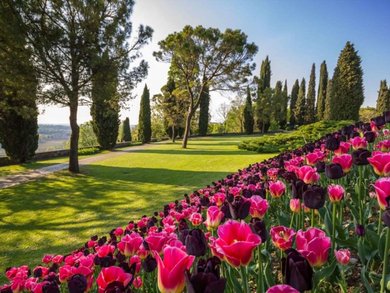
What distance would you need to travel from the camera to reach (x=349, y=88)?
24.5 metres

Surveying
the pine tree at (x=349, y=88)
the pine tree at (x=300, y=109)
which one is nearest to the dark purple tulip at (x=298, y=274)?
the pine tree at (x=349, y=88)

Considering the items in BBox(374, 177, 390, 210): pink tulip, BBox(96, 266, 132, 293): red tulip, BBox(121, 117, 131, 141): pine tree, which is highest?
BBox(121, 117, 131, 141): pine tree

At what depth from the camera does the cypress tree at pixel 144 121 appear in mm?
33281

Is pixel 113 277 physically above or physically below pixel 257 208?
below

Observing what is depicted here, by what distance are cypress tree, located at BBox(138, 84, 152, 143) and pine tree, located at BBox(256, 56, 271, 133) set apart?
14.7m

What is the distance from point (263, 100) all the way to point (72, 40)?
105 feet

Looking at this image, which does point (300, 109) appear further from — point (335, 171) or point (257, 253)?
point (257, 253)

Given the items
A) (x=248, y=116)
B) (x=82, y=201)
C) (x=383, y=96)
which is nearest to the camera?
(x=82, y=201)

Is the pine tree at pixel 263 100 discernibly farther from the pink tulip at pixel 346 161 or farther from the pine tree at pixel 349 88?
the pink tulip at pixel 346 161

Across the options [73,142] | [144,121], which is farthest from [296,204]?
[144,121]

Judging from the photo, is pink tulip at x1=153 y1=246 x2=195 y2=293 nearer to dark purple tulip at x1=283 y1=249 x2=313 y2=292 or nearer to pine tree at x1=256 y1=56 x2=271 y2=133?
dark purple tulip at x1=283 y1=249 x2=313 y2=292

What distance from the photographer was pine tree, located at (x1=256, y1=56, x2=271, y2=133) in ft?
135

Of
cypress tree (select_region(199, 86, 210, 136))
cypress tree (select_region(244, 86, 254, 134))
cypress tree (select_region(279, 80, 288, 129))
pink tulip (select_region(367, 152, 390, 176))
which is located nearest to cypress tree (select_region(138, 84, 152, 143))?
cypress tree (select_region(199, 86, 210, 136))

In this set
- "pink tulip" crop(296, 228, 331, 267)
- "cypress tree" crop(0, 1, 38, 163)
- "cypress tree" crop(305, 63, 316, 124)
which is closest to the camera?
"pink tulip" crop(296, 228, 331, 267)
